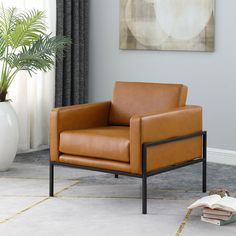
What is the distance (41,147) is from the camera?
6270 millimetres

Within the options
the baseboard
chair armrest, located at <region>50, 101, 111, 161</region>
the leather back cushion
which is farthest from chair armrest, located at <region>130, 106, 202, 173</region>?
the baseboard

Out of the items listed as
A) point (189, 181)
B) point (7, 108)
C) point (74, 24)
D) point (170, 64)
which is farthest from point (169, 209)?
point (74, 24)

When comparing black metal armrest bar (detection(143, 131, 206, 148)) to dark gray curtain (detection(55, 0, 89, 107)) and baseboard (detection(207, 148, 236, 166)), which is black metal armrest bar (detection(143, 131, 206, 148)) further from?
dark gray curtain (detection(55, 0, 89, 107))

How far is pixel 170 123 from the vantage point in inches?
167

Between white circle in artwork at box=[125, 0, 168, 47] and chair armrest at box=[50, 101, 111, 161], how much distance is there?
130cm

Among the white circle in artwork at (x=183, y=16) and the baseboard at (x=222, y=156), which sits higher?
the white circle in artwork at (x=183, y=16)

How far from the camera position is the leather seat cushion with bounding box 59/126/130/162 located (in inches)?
160

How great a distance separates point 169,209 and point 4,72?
1.90m

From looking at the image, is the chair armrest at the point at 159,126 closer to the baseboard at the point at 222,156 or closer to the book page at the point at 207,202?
the book page at the point at 207,202

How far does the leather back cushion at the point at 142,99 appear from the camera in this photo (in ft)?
14.9

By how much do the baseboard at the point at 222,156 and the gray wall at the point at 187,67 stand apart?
4 centimetres

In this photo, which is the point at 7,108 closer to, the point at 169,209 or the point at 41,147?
the point at 41,147

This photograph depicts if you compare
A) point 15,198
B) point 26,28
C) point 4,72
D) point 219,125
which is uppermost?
point 26,28

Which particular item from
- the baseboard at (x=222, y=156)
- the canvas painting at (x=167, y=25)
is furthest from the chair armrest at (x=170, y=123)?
the canvas painting at (x=167, y=25)
